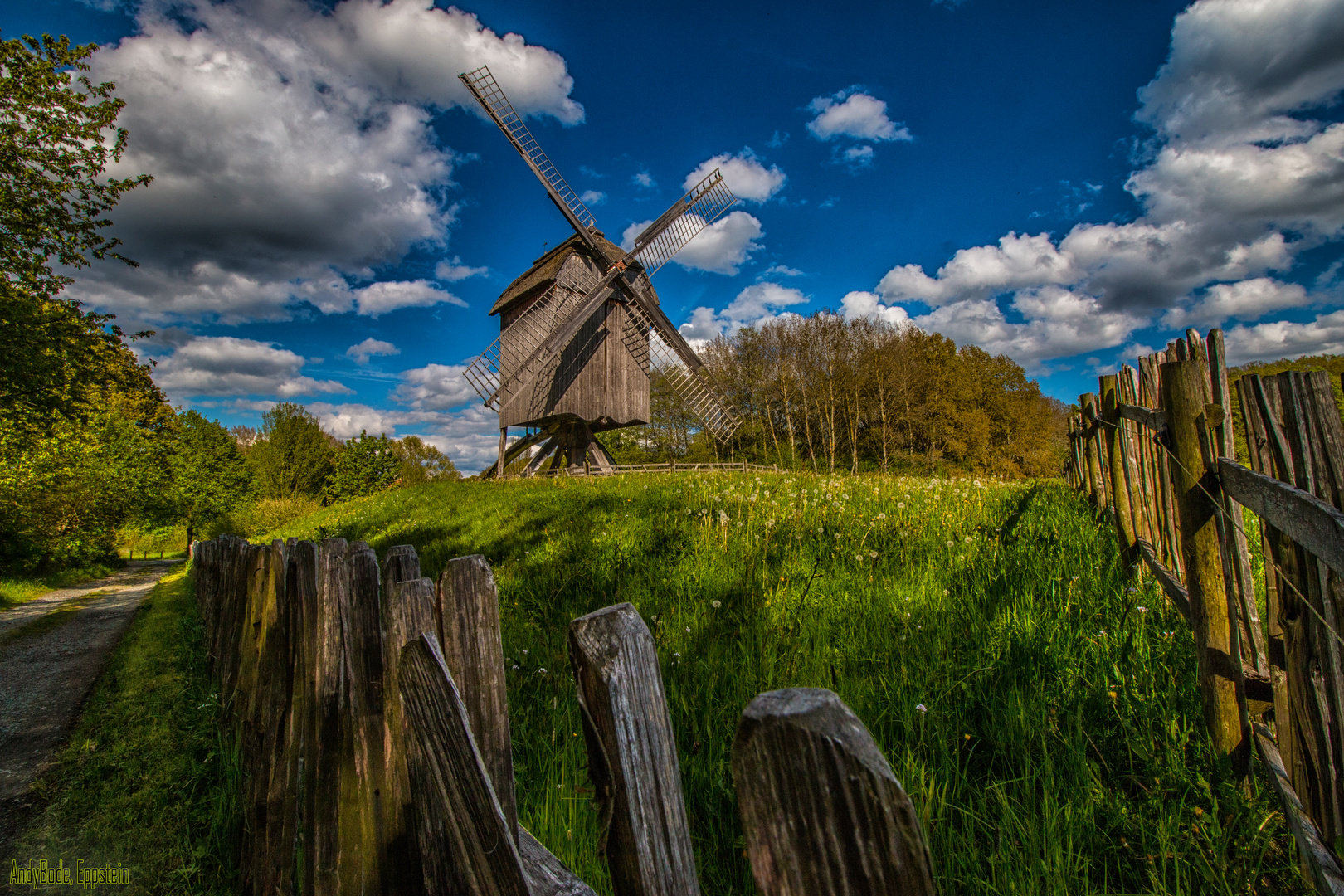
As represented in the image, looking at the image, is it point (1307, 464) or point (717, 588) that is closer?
point (1307, 464)

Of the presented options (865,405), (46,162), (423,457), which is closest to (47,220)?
(46,162)

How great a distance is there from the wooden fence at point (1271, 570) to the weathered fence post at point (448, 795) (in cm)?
183

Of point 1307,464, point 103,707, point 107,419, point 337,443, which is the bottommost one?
point 103,707

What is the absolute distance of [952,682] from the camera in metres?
2.40

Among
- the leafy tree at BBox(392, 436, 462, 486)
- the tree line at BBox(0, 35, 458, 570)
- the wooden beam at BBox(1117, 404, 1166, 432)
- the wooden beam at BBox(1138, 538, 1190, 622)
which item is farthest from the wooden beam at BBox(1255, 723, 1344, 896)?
the leafy tree at BBox(392, 436, 462, 486)

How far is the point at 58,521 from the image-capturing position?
16406 millimetres

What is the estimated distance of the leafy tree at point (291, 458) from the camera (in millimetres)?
45031

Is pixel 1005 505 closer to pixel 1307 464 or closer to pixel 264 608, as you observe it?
pixel 1307 464

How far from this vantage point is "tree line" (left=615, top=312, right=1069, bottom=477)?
3841 cm

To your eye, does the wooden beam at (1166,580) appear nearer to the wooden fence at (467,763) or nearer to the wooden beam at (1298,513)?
the wooden beam at (1298,513)

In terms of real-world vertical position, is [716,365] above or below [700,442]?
above

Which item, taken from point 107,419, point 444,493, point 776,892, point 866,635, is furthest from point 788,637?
point 107,419

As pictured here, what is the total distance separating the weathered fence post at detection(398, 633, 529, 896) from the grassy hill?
75 centimetres

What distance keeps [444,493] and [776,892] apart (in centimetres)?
1548
